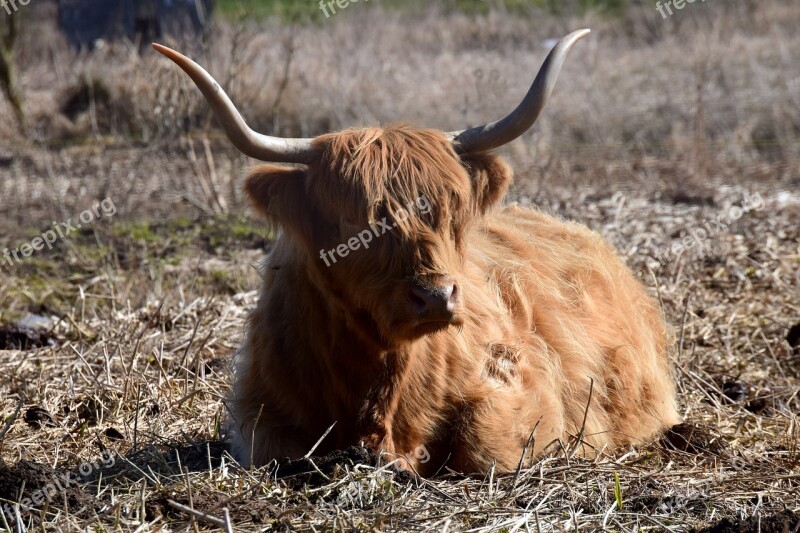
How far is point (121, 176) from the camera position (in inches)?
346

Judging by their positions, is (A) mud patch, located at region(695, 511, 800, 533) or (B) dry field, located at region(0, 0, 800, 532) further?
(B) dry field, located at region(0, 0, 800, 532)

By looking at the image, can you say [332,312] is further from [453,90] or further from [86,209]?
[453,90]

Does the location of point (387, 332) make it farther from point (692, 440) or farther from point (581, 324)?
point (692, 440)

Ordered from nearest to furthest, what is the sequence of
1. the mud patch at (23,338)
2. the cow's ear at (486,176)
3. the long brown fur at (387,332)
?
the long brown fur at (387,332), the cow's ear at (486,176), the mud patch at (23,338)

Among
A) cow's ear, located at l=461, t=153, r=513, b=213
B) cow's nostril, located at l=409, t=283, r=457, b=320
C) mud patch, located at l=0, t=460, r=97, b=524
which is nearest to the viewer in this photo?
mud patch, located at l=0, t=460, r=97, b=524

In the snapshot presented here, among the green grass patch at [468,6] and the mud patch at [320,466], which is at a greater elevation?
the green grass patch at [468,6]

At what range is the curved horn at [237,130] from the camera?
3018 mm

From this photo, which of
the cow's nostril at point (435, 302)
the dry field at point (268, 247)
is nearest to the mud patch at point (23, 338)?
the dry field at point (268, 247)

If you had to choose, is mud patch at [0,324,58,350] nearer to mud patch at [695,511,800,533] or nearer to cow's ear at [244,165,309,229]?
cow's ear at [244,165,309,229]

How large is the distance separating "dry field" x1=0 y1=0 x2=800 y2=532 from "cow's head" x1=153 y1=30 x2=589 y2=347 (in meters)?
0.53

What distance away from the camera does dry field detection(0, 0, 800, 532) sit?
3061mm

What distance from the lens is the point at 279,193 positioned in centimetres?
342

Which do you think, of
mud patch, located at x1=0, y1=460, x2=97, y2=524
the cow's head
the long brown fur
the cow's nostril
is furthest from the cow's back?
mud patch, located at x1=0, y1=460, x2=97, y2=524

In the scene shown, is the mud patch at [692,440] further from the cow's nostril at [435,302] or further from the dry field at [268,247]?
the cow's nostril at [435,302]
